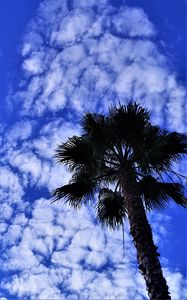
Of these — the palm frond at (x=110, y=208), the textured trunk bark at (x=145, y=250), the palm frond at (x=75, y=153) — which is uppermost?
the palm frond at (x=75, y=153)

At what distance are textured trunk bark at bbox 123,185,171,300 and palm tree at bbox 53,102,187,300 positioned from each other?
0.04m

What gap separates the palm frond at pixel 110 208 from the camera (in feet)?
43.0

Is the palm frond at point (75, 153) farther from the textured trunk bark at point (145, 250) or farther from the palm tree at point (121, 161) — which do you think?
the textured trunk bark at point (145, 250)

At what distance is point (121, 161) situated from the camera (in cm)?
1221

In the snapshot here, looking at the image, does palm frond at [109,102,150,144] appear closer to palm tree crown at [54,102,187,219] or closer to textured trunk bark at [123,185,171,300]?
palm tree crown at [54,102,187,219]

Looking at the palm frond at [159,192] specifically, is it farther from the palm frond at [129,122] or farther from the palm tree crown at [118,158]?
the palm frond at [129,122]

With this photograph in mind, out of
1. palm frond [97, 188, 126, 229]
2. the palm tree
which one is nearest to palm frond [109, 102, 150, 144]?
the palm tree

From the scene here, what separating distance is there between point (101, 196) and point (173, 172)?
2.41 m

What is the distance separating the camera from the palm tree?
463 inches

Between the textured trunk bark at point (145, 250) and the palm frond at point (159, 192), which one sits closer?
the textured trunk bark at point (145, 250)

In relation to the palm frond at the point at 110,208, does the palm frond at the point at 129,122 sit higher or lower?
higher

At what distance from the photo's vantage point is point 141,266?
32.3 ft

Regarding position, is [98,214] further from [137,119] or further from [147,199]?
[137,119]

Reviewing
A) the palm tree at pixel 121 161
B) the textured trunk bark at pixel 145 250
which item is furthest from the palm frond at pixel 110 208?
the textured trunk bark at pixel 145 250
